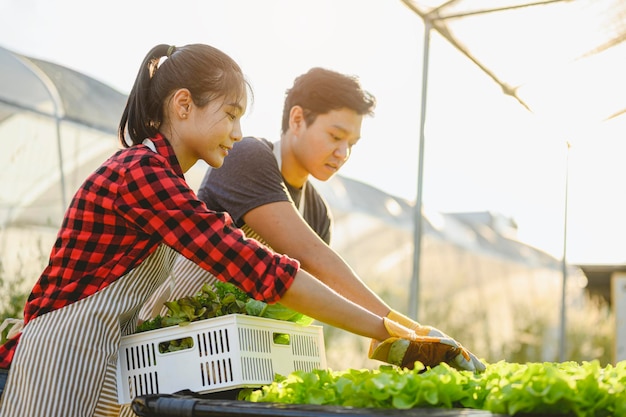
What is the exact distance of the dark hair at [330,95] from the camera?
295cm

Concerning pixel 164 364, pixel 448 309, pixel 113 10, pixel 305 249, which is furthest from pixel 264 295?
pixel 448 309

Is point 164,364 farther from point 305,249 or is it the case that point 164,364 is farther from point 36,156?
point 36,156

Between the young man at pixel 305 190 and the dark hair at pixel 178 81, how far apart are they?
476 mm

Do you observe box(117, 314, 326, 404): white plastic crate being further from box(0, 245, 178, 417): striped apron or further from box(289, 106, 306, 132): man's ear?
box(289, 106, 306, 132): man's ear

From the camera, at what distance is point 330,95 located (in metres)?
2.96

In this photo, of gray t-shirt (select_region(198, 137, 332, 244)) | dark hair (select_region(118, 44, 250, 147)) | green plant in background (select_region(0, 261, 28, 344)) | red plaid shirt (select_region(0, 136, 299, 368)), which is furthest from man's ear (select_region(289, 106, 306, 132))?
green plant in background (select_region(0, 261, 28, 344))

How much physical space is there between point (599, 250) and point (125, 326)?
14312 mm

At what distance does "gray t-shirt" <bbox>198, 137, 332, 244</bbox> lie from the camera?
2.58m

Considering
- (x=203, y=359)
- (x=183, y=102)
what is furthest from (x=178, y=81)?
(x=203, y=359)

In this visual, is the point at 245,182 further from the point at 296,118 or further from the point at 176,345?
the point at 176,345

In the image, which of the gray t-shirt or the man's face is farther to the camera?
the man's face

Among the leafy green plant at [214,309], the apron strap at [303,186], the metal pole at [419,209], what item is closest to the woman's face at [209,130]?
the leafy green plant at [214,309]

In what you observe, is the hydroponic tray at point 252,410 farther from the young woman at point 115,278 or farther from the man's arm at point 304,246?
the man's arm at point 304,246

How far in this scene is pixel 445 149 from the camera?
14.1 metres
